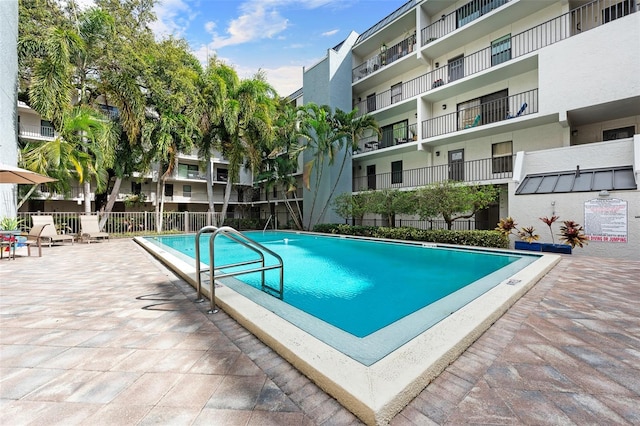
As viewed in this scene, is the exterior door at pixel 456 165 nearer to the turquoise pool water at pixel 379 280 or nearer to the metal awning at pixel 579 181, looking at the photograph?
the metal awning at pixel 579 181

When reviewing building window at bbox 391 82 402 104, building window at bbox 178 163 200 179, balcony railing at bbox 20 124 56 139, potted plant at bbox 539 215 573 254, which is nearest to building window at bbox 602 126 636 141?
potted plant at bbox 539 215 573 254

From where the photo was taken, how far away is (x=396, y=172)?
1809 centimetres

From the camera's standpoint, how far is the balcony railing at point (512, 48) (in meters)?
11.5

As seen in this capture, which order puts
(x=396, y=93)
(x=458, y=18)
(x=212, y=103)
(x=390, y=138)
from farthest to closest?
(x=390, y=138) < (x=396, y=93) < (x=212, y=103) < (x=458, y=18)

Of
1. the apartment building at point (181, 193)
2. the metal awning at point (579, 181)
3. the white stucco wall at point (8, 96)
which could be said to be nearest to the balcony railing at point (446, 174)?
the metal awning at point (579, 181)

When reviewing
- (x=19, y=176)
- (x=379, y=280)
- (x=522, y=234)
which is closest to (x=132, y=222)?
(x=19, y=176)

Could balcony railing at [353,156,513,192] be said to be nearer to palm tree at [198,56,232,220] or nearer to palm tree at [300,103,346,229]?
palm tree at [300,103,346,229]

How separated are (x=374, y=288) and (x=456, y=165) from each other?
12531 mm

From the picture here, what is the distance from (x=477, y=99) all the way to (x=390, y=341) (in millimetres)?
16432

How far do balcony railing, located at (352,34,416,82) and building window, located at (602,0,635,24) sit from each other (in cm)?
844

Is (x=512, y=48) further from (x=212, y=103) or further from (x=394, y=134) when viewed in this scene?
(x=212, y=103)

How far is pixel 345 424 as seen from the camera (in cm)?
166

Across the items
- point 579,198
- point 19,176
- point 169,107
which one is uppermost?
point 169,107

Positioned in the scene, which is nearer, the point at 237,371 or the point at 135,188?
the point at 237,371
